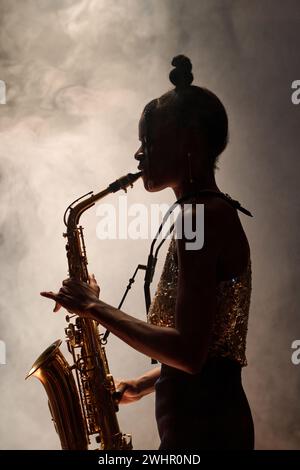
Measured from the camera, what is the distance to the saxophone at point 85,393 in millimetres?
2076

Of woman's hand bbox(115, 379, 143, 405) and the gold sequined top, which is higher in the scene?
the gold sequined top

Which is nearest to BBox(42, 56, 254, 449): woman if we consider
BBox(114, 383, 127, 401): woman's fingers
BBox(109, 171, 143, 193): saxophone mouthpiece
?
BBox(109, 171, 143, 193): saxophone mouthpiece

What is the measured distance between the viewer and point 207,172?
1.85 metres

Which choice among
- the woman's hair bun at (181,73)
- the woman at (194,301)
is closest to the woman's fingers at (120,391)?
the woman at (194,301)

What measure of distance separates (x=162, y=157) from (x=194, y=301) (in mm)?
474

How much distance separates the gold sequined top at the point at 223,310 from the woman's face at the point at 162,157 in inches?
7.5

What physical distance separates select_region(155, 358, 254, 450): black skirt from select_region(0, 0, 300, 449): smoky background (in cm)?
187

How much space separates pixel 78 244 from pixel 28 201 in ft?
4.24

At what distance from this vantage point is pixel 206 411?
1663mm

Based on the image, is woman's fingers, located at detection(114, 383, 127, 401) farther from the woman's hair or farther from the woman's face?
the woman's hair

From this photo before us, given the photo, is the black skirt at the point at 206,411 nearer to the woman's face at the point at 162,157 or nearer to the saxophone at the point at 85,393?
the saxophone at the point at 85,393

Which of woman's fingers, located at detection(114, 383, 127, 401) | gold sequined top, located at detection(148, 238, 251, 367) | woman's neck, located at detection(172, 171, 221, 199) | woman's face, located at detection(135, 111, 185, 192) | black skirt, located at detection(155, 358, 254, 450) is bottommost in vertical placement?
black skirt, located at detection(155, 358, 254, 450)

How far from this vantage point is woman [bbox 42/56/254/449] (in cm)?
161

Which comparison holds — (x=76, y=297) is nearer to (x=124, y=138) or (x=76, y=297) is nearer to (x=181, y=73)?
(x=181, y=73)
